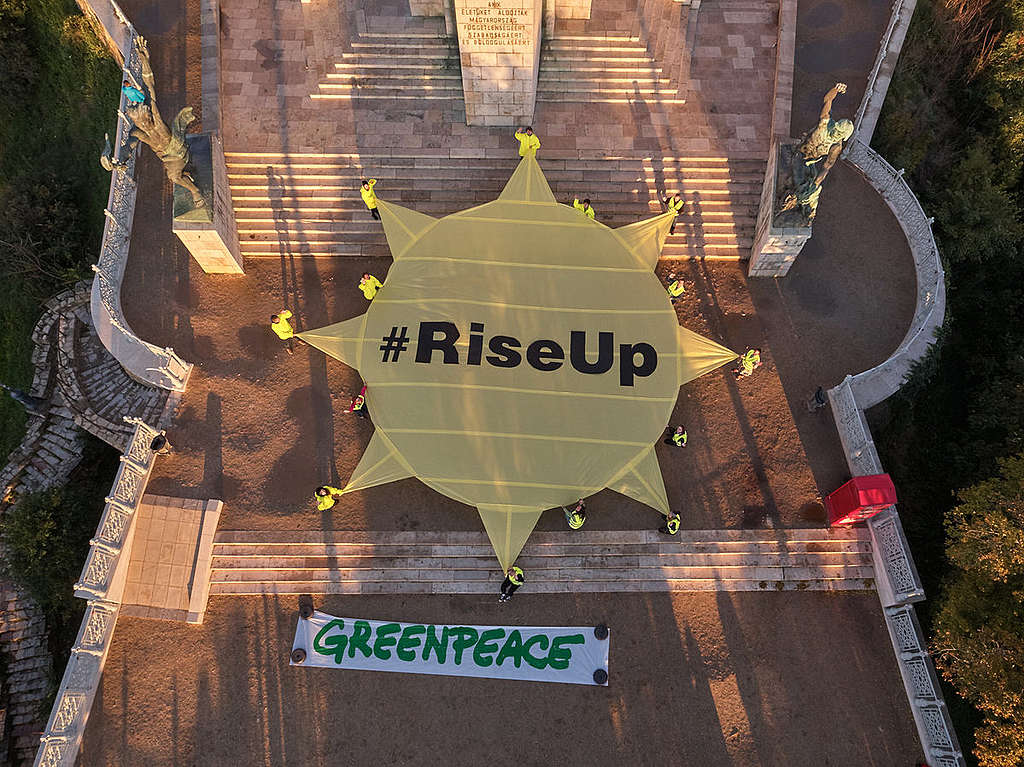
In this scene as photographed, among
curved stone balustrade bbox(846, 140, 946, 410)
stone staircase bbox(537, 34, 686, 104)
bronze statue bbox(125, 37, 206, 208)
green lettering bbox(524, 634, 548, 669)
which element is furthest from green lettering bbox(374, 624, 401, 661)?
stone staircase bbox(537, 34, 686, 104)

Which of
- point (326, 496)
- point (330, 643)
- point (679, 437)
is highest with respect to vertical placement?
point (679, 437)

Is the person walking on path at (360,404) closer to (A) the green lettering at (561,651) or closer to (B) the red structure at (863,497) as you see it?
(A) the green lettering at (561,651)

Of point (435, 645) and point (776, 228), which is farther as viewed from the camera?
point (776, 228)

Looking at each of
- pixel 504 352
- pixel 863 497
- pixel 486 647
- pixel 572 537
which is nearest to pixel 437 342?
pixel 504 352

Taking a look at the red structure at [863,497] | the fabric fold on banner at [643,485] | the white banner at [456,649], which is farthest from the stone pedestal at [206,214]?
the red structure at [863,497]

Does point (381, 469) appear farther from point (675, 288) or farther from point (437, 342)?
point (675, 288)

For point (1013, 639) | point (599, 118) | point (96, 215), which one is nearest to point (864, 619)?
point (1013, 639)
